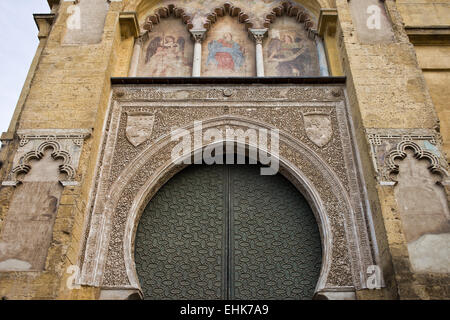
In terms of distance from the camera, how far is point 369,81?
19.0 feet

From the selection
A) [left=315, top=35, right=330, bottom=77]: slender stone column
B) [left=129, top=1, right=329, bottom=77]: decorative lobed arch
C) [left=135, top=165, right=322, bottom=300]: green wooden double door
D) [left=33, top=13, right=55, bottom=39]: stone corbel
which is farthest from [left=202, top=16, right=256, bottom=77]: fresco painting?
[left=33, top=13, right=55, bottom=39]: stone corbel

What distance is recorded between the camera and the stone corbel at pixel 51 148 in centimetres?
499

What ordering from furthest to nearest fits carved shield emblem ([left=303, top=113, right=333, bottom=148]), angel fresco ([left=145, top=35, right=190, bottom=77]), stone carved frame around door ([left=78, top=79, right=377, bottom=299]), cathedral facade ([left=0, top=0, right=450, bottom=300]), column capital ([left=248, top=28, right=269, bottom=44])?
column capital ([left=248, top=28, right=269, bottom=44]) < angel fresco ([left=145, top=35, right=190, bottom=77]) < carved shield emblem ([left=303, top=113, right=333, bottom=148]) < stone carved frame around door ([left=78, top=79, right=377, bottom=299]) < cathedral facade ([left=0, top=0, right=450, bottom=300])

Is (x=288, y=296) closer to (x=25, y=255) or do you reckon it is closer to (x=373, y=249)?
(x=373, y=249)

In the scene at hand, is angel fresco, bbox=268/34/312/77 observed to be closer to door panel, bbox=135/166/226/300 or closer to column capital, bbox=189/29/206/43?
column capital, bbox=189/29/206/43

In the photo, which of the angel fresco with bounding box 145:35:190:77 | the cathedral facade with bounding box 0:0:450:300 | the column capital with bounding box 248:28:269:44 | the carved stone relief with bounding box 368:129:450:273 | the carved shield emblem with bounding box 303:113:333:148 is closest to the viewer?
the carved stone relief with bounding box 368:129:450:273

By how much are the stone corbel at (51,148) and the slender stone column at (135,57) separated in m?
1.73

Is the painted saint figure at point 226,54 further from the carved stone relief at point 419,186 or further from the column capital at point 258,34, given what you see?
the carved stone relief at point 419,186

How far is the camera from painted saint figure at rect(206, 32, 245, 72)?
688cm

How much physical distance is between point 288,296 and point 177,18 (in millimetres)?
5038

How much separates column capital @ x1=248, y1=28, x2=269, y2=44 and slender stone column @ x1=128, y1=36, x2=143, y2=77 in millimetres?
1827

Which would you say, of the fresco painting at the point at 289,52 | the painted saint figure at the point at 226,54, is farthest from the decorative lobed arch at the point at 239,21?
the painted saint figure at the point at 226,54

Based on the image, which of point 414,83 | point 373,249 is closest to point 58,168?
point 373,249

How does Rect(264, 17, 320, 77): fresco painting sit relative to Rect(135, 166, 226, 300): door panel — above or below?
above
